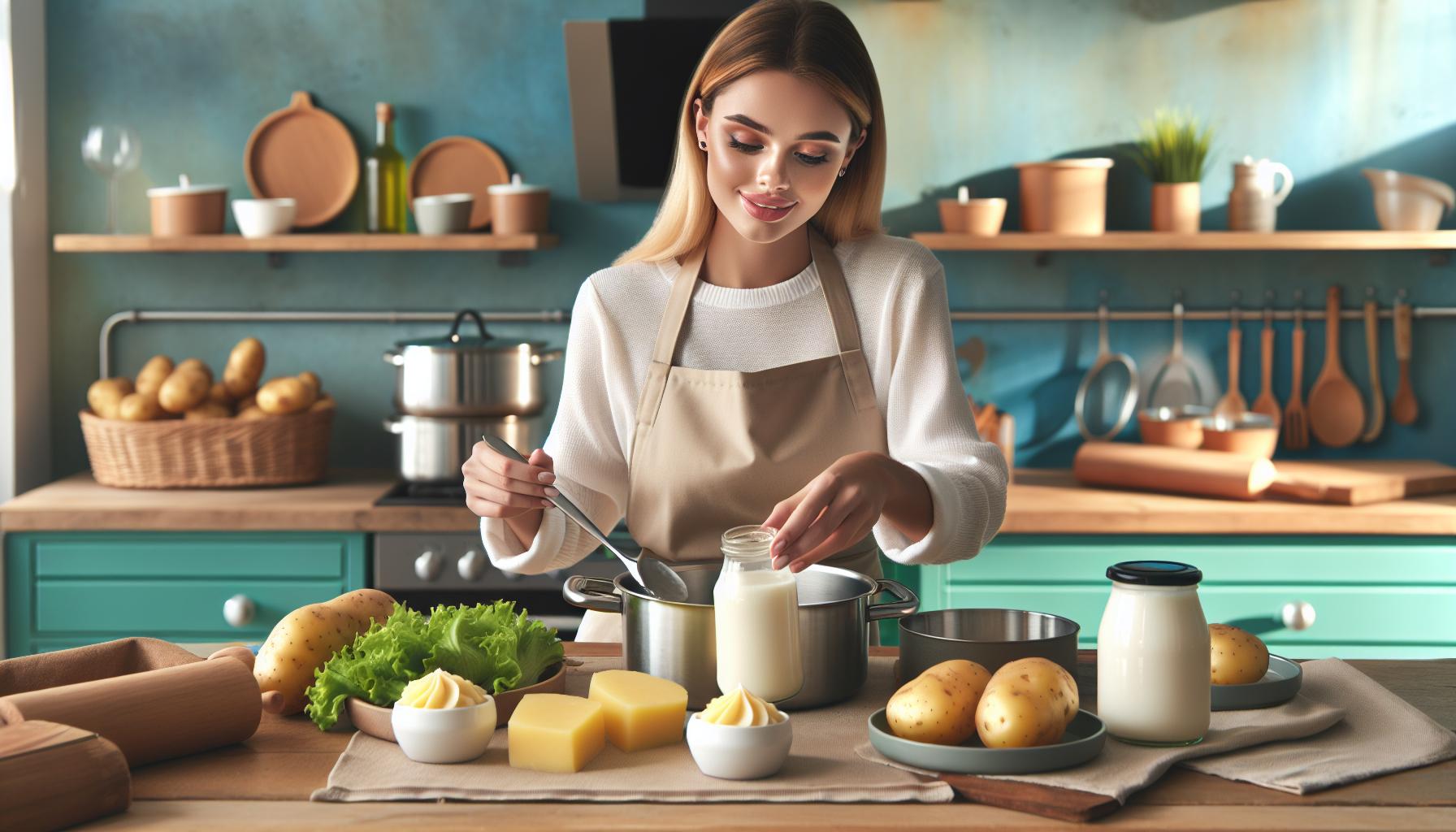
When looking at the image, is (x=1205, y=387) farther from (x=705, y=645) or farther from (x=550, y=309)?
(x=705, y=645)

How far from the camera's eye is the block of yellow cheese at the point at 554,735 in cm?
128

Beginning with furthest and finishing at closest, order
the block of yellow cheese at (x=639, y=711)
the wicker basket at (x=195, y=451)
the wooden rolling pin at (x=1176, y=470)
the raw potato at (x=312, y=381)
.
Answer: the raw potato at (x=312, y=381)
the wicker basket at (x=195, y=451)
the wooden rolling pin at (x=1176, y=470)
the block of yellow cheese at (x=639, y=711)

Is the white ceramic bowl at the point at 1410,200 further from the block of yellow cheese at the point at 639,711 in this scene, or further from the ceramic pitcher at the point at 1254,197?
the block of yellow cheese at the point at 639,711

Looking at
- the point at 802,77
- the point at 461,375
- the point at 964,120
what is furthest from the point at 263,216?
the point at 802,77

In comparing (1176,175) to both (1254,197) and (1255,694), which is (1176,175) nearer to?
(1254,197)

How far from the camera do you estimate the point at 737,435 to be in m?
1.99

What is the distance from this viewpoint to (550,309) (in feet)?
12.6

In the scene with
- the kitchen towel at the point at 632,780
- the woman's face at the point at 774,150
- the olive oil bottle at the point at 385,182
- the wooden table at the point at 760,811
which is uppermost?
the olive oil bottle at the point at 385,182

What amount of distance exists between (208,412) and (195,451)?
4.5 inches

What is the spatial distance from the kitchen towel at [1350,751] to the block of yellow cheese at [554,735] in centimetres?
57

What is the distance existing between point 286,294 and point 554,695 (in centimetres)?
278

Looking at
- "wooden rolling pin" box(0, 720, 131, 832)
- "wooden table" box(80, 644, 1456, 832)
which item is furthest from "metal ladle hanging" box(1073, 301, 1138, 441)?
"wooden rolling pin" box(0, 720, 131, 832)

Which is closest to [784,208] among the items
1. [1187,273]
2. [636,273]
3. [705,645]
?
[636,273]

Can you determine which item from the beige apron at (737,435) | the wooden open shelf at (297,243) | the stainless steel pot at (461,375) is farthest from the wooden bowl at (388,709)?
the wooden open shelf at (297,243)
